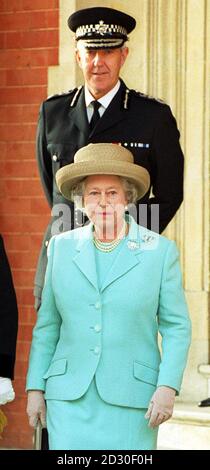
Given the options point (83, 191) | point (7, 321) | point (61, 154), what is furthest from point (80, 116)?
point (7, 321)

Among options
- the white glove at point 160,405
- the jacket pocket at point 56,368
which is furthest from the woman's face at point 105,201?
the white glove at point 160,405

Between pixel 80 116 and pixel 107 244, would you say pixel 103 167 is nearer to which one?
pixel 107 244

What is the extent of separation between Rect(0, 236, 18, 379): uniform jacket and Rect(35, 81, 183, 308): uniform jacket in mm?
789

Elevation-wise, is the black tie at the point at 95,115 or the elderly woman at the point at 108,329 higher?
the black tie at the point at 95,115

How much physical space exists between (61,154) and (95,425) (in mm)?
1375

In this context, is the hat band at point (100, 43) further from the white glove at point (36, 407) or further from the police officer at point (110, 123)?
the white glove at point (36, 407)

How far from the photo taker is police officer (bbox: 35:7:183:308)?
564cm

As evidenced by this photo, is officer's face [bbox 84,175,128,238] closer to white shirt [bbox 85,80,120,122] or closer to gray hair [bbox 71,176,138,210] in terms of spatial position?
gray hair [bbox 71,176,138,210]

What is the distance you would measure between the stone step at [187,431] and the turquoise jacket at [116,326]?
2627mm

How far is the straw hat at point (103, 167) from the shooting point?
16.0 ft

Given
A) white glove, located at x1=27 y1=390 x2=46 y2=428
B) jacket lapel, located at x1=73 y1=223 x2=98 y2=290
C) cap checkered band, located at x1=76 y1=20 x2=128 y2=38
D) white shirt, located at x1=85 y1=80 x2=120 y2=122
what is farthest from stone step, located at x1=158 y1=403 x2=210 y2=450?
jacket lapel, located at x1=73 y1=223 x2=98 y2=290

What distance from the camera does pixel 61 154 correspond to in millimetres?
5727
